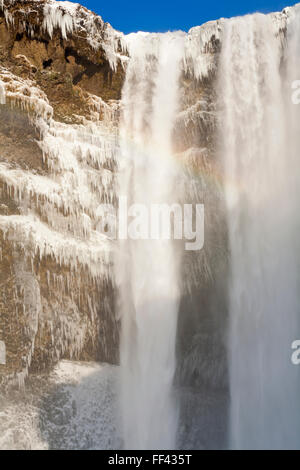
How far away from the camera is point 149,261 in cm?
1302

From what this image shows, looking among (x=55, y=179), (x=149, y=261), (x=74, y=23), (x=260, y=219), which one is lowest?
(x=149, y=261)

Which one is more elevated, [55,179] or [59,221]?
[55,179]

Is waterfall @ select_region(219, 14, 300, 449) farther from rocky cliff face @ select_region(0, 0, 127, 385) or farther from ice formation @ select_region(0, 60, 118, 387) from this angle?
ice formation @ select_region(0, 60, 118, 387)

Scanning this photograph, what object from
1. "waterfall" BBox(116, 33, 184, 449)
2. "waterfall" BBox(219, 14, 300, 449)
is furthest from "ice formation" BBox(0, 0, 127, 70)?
"waterfall" BBox(219, 14, 300, 449)

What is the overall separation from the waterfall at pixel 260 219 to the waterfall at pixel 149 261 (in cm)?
171

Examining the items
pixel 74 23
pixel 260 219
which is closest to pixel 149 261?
pixel 260 219

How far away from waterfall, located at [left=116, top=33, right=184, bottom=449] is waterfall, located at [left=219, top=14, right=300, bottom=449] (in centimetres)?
171

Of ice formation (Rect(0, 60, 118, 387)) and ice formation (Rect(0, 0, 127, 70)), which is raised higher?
ice formation (Rect(0, 0, 127, 70))

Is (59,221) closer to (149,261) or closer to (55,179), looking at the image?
(55,179)

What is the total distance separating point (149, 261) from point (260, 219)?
359 centimetres

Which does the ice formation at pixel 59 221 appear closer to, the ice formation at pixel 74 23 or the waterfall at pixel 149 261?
the waterfall at pixel 149 261

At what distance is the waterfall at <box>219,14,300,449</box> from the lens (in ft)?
38.5

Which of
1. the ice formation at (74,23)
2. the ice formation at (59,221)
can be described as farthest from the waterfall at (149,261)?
the ice formation at (59,221)

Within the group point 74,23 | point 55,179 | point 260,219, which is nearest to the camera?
point 55,179
